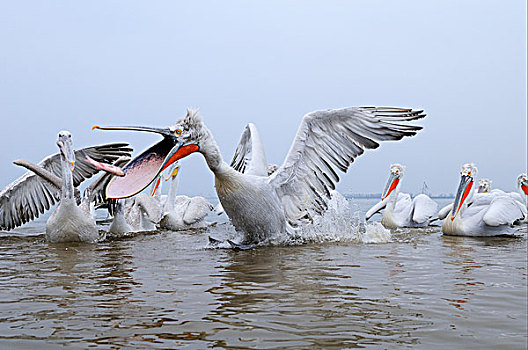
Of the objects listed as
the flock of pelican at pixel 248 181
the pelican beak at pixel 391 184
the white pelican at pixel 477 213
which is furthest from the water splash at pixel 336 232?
the pelican beak at pixel 391 184

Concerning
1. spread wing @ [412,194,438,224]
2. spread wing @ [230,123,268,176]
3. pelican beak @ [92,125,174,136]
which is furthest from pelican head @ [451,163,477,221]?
pelican beak @ [92,125,174,136]

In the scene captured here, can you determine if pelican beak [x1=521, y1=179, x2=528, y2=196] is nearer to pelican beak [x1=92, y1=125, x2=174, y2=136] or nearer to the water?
the water

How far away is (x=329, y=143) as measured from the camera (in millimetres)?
5824

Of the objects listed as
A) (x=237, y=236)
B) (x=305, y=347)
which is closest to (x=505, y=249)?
(x=237, y=236)

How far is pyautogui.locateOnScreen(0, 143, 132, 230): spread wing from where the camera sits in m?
7.98

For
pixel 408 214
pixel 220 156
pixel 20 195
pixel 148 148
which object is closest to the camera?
pixel 148 148

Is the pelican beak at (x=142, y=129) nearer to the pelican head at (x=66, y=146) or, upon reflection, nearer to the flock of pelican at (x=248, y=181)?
the flock of pelican at (x=248, y=181)

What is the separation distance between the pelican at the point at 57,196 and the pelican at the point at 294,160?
2027mm

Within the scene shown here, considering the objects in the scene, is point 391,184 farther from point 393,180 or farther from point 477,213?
point 477,213

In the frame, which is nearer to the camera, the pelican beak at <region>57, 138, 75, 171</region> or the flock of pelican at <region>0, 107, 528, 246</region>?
the flock of pelican at <region>0, 107, 528, 246</region>

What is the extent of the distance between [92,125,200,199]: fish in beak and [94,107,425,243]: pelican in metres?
0.01

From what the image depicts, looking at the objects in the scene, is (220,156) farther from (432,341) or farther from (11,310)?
(432,341)

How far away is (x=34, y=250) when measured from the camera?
5824 millimetres

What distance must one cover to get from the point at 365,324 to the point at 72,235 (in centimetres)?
482
